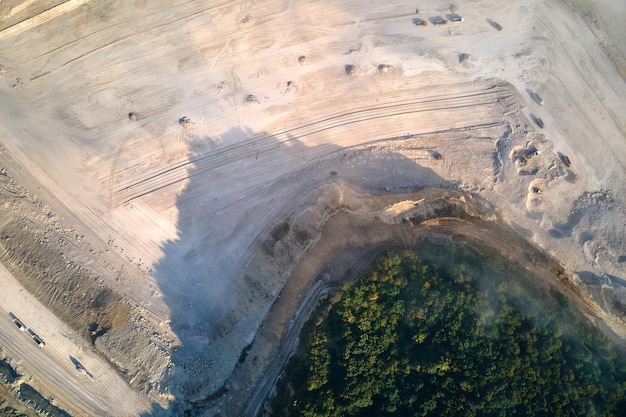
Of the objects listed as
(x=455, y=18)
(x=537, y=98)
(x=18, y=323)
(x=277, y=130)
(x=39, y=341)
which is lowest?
(x=39, y=341)

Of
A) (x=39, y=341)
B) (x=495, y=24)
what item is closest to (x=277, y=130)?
(x=495, y=24)

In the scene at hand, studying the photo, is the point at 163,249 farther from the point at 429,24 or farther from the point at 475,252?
the point at 429,24

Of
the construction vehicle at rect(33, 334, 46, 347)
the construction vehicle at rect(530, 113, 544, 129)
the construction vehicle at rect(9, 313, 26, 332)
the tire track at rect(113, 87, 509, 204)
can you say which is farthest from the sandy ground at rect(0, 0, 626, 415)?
the construction vehicle at rect(33, 334, 46, 347)

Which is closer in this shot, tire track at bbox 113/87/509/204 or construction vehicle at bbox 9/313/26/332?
construction vehicle at bbox 9/313/26/332

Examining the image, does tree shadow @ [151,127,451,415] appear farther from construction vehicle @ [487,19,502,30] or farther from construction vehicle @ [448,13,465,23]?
construction vehicle @ [487,19,502,30]

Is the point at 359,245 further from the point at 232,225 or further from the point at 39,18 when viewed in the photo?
the point at 39,18

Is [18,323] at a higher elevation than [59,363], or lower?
higher

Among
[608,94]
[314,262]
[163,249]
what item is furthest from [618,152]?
[163,249]
